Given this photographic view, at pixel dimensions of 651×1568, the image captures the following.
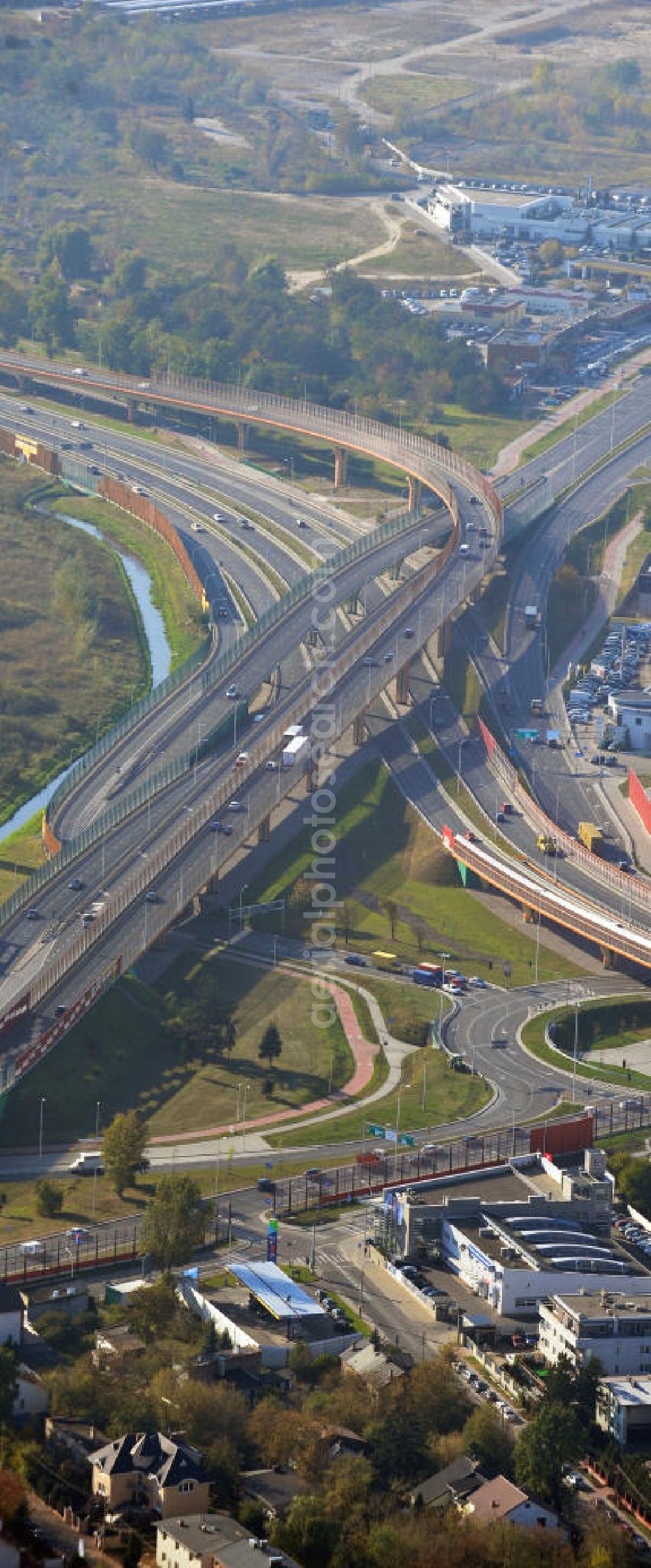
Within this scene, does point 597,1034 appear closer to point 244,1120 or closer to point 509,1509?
point 244,1120

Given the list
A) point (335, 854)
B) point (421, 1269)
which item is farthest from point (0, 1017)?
point (335, 854)

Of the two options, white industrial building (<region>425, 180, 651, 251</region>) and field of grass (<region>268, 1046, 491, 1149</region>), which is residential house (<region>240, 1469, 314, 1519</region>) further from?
white industrial building (<region>425, 180, 651, 251</region>)

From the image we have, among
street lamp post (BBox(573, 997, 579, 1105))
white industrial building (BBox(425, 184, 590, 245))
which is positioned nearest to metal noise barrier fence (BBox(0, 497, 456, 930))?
street lamp post (BBox(573, 997, 579, 1105))

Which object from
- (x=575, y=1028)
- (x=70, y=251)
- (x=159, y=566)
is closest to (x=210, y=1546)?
(x=575, y=1028)

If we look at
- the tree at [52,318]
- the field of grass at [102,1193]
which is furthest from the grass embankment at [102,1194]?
the tree at [52,318]

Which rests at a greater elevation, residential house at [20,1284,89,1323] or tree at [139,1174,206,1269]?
tree at [139,1174,206,1269]

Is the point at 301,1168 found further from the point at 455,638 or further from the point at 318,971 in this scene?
the point at 455,638

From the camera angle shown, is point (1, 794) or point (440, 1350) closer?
point (440, 1350)
